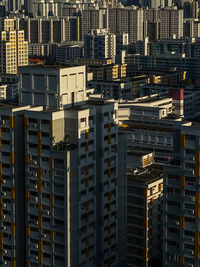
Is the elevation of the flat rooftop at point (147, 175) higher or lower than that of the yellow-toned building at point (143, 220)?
higher

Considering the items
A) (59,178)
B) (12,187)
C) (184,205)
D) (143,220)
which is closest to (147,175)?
(143,220)

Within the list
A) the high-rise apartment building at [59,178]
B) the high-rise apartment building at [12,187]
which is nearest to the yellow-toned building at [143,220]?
the high-rise apartment building at [59,178]

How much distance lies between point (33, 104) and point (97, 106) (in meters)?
8.95

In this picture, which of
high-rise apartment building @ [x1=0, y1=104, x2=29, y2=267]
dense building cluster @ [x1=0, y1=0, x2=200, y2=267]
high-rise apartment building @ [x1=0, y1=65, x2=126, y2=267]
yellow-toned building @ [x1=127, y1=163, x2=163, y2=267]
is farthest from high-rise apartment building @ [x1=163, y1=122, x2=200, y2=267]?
yellow-toned building @ [x1=127, y1=163, x2=163, y2=267]

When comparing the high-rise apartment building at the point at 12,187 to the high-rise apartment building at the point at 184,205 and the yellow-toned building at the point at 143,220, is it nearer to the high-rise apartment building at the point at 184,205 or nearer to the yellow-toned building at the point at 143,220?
the high-rise apartment building at the point at 184,205

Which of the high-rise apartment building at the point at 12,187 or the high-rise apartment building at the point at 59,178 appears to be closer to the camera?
the high-rise apartment building at the point at 59,178

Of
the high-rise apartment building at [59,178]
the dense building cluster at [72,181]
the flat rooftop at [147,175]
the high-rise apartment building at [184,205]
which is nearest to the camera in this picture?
the high-rise apartment building at [184,205]

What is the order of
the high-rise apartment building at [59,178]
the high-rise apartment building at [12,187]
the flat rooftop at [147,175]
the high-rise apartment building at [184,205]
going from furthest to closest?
1. the flat rooftop at [147,175]
2. the high-rise apartment building at [12,187]
3. the high-rise apartment building at [59,178]
4. the high-rise apartment building at [184,205]

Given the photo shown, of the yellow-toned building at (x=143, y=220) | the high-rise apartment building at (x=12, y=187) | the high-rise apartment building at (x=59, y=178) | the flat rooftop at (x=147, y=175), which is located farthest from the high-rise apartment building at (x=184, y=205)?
the flat rooftop at (x=147, y=175)

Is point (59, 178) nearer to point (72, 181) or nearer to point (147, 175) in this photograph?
point (72, 181)

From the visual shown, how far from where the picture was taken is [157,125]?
148m

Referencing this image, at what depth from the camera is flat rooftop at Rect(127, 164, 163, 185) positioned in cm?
10750

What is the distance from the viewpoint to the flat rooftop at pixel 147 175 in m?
108

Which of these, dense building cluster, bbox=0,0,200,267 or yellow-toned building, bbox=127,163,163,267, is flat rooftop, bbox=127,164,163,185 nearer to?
yellow-toned building, bbox=127,163,163,267
